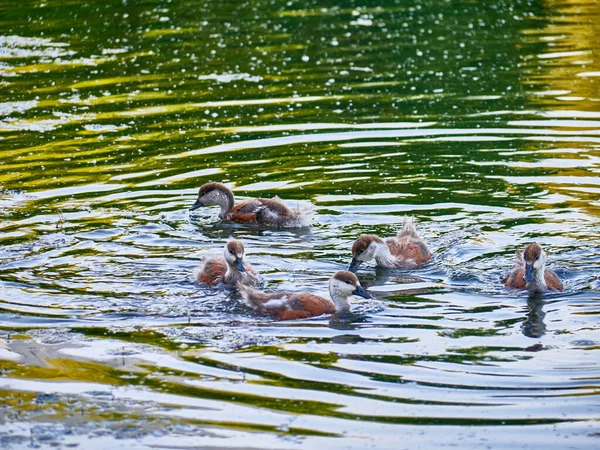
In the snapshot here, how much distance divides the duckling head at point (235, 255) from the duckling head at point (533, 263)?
274cm

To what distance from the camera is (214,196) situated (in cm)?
1355

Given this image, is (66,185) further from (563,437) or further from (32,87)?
(563,437)

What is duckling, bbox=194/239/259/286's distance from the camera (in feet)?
35.2

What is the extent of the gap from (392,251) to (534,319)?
2.15 meters

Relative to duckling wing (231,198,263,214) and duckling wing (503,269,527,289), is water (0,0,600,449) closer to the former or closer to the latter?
duckling wing (503,269,527,289)

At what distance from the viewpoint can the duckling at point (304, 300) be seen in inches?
388

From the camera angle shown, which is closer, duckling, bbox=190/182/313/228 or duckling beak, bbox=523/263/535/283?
duckling beak, bbox=523/263/535/283

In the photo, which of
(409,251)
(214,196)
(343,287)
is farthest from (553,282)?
(214,196)

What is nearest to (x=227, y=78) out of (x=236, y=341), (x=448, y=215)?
(x=448, y=215)

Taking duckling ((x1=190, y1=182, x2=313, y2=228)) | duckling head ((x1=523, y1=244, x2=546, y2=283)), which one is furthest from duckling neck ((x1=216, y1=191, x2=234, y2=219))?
duckling head ((x1=523, y1=244, x2=546, y2=283))

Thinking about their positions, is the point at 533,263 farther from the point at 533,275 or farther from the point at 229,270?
the point at 229,270

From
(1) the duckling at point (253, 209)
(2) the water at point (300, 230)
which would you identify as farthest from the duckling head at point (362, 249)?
(1) the duckling at point (253, 209)

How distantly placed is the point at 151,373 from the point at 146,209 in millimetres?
5146

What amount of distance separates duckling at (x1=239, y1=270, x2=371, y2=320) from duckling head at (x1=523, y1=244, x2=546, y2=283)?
1540mm
